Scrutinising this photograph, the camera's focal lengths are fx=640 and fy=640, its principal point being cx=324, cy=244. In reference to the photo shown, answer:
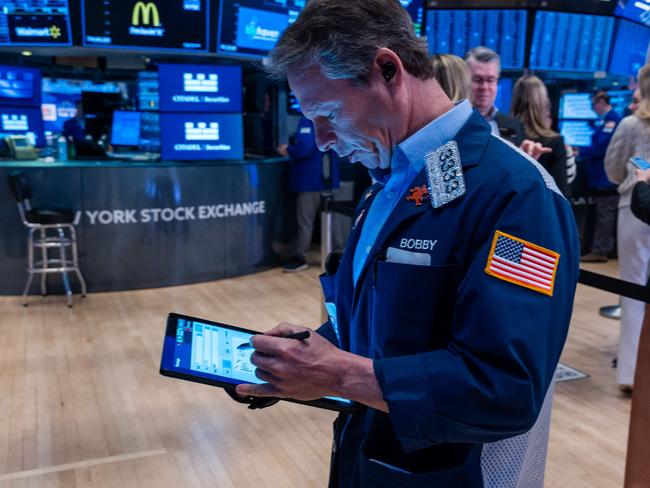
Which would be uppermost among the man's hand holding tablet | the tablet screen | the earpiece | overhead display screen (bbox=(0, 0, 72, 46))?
overhead display screen (bbox=(0, 0, 72, 46))

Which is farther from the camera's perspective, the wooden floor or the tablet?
the wooden floor

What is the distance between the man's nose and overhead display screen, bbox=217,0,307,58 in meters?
5.33

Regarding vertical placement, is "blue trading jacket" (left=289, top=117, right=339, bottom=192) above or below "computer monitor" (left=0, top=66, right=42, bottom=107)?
below

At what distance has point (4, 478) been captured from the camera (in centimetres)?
264

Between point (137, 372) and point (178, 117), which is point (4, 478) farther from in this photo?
point (178, 117)

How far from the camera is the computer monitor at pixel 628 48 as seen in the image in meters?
6.93

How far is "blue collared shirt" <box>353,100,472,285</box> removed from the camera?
Result: 0.96 m

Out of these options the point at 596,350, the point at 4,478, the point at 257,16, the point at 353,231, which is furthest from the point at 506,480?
the point at 257,16

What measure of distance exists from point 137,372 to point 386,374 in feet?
10.7

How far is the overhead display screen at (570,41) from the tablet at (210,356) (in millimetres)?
6273

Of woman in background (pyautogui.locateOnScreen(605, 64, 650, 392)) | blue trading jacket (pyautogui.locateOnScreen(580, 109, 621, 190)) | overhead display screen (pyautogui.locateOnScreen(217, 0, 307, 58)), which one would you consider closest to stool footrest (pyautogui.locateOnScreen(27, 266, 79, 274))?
overhead display screen (pyautogui.locateOnScreen(217, 0, 307, 58))

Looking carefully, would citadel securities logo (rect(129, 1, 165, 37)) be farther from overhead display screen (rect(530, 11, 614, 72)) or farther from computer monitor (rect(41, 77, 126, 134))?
computer monitor (rect(41, 77, 126, 134))

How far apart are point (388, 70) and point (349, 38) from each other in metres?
0.07

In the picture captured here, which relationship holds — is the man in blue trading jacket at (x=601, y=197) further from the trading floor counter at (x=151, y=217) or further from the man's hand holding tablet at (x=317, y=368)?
the man's hand holding tablet at (x=317, y=368)
